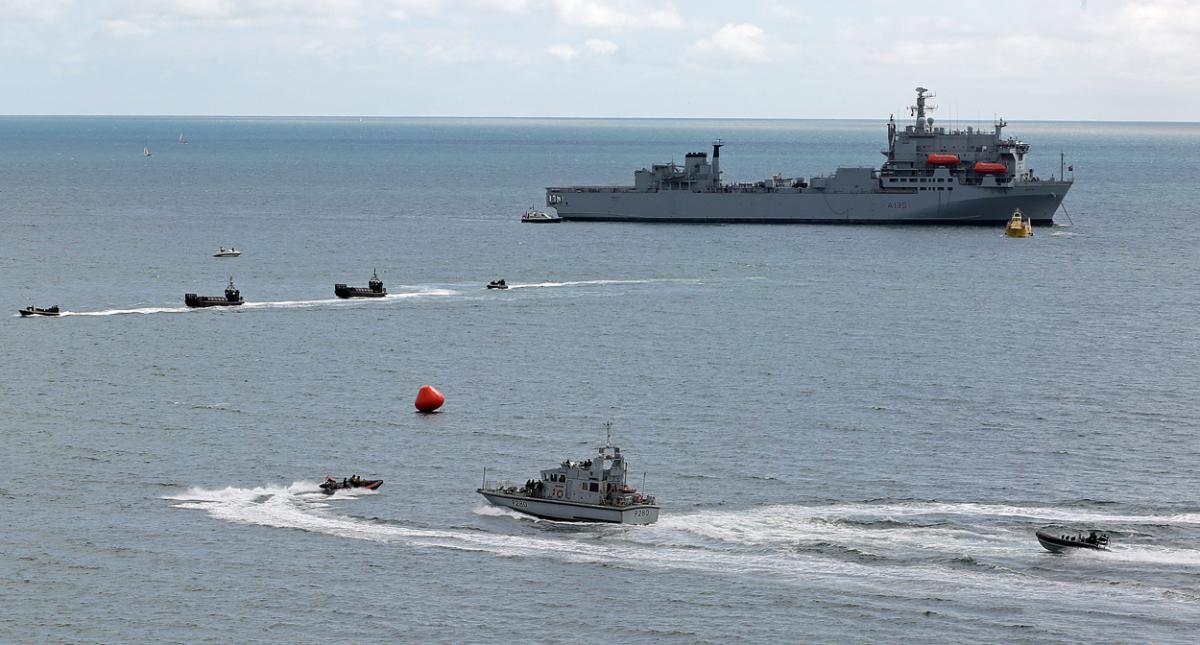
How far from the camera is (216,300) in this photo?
138 m

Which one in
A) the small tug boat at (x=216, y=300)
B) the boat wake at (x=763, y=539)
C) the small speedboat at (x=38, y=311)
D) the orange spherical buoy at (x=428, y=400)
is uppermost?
the small tug boat at (x=216, y=300)

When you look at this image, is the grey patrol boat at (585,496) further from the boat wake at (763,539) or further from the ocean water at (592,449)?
the ocean water at (592,449)

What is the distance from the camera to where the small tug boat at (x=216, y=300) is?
137 m

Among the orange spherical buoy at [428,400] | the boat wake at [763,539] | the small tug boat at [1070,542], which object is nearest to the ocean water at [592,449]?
the boat wake at [763,539]

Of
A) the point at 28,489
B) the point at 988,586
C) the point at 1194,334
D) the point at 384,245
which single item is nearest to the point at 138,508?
the point at 28,489

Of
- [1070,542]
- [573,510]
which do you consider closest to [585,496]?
[573,510]

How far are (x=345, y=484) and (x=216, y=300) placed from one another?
2500 inches

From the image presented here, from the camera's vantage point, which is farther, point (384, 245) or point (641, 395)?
point (384, 245)

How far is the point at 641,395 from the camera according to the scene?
333 feet

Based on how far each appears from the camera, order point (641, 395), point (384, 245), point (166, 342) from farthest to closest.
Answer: point (384, 245) → point (166, 342) → point (641, 395)

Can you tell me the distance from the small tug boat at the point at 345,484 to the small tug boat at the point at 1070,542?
32.3 m

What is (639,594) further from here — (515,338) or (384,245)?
(384,245)

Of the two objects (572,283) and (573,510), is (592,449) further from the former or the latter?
(572,283)

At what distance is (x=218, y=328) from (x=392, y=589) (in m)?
65.5
